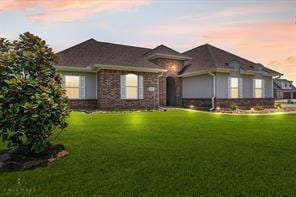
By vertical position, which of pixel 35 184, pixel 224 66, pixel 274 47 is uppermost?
pixel 274 47

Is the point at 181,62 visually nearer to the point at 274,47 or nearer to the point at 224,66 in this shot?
the point at 224,66

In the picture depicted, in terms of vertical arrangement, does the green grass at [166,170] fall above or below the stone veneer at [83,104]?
below

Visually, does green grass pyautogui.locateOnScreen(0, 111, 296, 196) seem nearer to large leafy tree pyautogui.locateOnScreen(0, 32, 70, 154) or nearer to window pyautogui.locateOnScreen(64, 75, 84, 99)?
large leafy tree pyautogui.locateOnScreen(0, 32, 70, 154)

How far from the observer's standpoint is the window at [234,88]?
824 inches

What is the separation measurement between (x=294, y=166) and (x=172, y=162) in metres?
2.34

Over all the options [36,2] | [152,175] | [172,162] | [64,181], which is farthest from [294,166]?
[36,2]

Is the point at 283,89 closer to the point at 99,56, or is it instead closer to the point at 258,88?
the point at 258,88

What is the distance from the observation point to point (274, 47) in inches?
805

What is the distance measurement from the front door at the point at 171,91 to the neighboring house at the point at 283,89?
41.6m

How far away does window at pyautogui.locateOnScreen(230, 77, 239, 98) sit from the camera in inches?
824

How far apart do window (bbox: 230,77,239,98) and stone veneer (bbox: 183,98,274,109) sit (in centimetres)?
52

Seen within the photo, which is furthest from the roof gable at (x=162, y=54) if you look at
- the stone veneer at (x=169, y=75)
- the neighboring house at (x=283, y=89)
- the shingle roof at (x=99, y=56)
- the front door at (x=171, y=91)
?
the neighboring house at (x=283, y=89)

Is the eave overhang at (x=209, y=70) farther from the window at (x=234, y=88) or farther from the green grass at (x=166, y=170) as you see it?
the green grass at (x=166, y=170)

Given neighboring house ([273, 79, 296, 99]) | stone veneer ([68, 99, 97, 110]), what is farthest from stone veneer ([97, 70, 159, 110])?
neighboring house ([273, 79, 296, 99])
